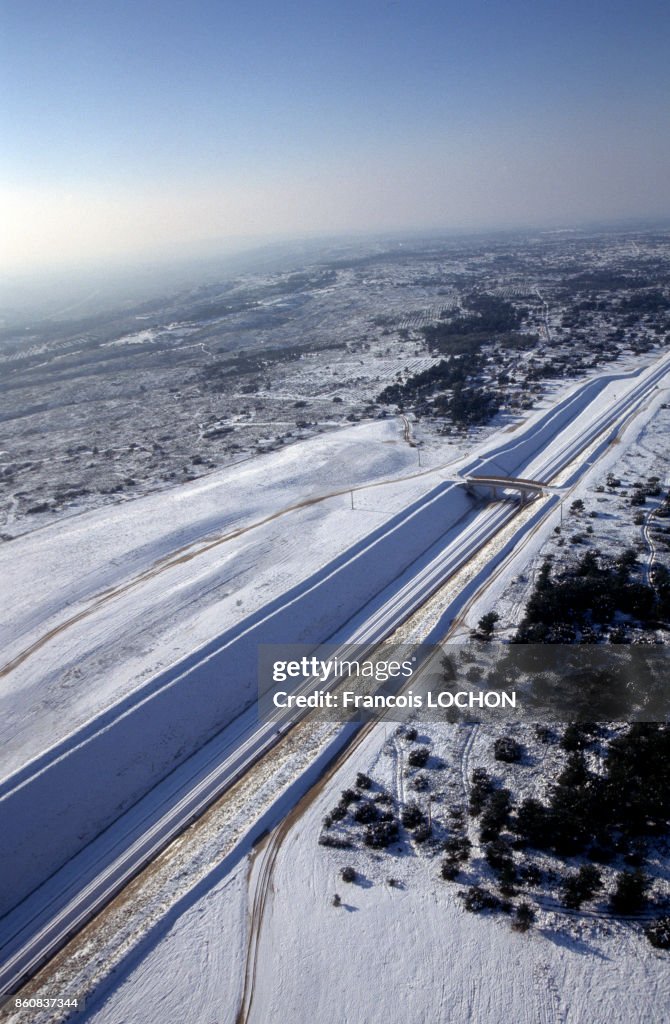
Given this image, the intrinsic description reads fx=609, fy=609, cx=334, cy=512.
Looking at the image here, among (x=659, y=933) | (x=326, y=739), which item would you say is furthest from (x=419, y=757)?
(x=659, y=933)

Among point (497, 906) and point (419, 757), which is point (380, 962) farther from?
point (419, 757)

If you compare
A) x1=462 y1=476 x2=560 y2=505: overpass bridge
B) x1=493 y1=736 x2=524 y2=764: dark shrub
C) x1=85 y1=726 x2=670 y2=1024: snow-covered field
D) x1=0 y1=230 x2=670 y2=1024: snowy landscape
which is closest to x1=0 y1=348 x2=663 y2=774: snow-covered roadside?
x1=0 y1=230 x2=670 y2=1024: snowy landscape

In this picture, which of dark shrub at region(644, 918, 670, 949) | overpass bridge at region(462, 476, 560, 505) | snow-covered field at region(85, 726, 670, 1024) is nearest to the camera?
snow-covered field at region(85, 726, 670, 1024)

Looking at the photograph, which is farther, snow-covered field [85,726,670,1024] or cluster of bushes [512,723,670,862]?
cluster of bushes [512,723,670,862]

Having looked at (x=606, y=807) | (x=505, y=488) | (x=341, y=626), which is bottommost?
(x=606, y=807)

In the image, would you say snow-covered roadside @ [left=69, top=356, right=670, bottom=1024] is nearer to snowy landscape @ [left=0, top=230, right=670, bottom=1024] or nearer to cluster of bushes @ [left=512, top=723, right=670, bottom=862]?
snowy landscape @ [left=0, top=230, right=670, bottom=1024]

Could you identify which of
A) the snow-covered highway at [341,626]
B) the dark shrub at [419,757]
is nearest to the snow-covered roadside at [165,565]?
the snow-covered highway at [341,626]

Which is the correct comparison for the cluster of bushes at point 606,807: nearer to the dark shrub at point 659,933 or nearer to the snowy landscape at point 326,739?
the snowy landscape at point 326,739
